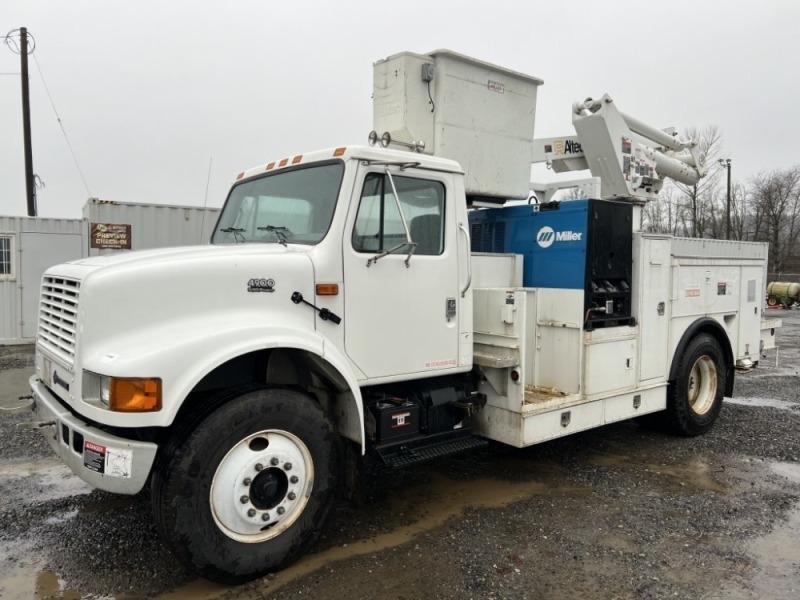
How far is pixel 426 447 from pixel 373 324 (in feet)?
3.19

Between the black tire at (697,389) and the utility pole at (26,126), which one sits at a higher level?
the utility pole at (26,126)

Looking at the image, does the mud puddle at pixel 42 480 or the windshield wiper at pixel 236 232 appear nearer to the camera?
the windshield wiper at pixel 236 232

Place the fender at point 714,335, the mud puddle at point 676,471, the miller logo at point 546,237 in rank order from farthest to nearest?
the fender at point 714,335
the miller logo at point 546,237
the mud puddle at point 676,471

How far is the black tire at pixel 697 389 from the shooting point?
19.8ft

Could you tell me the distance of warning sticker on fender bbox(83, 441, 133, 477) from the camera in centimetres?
299

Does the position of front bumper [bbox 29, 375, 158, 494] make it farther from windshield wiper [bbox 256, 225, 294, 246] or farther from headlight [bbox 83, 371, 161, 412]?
windshield wiper [bbox 256, 225, 294, 246]

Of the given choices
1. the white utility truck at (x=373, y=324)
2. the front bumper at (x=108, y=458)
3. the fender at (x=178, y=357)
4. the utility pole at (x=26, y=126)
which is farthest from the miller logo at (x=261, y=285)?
the utility pole at (x=26, y=126)

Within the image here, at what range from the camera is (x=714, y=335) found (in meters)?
6.54

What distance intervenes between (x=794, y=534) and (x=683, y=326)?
2.36 metres

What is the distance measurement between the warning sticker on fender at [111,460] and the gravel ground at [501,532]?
0.77 m

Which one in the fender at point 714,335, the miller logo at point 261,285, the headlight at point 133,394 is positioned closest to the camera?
the headlight at point 133,394

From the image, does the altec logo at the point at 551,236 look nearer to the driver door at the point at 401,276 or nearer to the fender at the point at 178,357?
the driver door at the point at 401,276

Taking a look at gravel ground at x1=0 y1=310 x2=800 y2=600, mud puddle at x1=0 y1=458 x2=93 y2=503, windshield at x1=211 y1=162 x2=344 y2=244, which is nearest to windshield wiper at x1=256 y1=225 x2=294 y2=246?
windshield at x1=211 y1=162 x2=344 y2=244

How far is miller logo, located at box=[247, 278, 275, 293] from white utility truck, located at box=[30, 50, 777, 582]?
0.04ft
